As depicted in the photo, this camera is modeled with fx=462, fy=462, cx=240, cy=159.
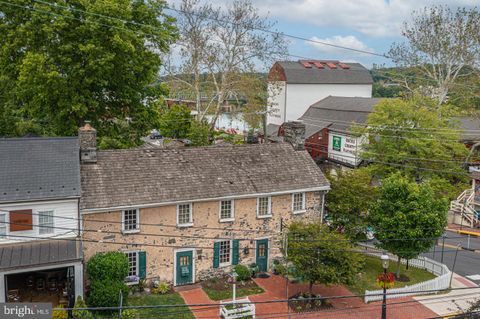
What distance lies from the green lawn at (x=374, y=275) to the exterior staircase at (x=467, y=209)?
11850 mm

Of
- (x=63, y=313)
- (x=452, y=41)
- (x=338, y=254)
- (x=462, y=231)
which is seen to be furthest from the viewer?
(x=452, y=41)

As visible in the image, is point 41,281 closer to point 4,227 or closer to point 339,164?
point 4,227

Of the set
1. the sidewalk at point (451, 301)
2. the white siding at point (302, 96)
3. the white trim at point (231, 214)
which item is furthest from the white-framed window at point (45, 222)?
the white siding at point (302, 96)

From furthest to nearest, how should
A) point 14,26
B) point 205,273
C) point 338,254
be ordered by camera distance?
1. point 14,26
2. point 205,273
3. point 338,254

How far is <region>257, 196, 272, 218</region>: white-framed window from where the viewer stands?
2634 cm

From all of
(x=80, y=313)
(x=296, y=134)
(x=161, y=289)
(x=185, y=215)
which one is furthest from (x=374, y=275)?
(x=80, y=313)

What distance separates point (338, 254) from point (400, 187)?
651 centimetres

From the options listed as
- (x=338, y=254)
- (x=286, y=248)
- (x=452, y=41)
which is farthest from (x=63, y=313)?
(x=452, y=41)

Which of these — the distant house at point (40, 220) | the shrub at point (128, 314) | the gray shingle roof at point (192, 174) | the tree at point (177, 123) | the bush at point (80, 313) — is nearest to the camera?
the bush at point (80, 313)

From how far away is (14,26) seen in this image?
27875mm

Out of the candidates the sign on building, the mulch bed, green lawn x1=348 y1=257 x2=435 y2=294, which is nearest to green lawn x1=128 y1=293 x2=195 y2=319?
the mulch bed

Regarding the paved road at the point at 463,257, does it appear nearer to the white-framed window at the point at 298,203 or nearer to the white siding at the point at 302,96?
the white-framed window at the point at 298,203

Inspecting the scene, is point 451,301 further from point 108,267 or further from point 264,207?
point 108,267

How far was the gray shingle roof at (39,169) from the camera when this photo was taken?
21.0 m
